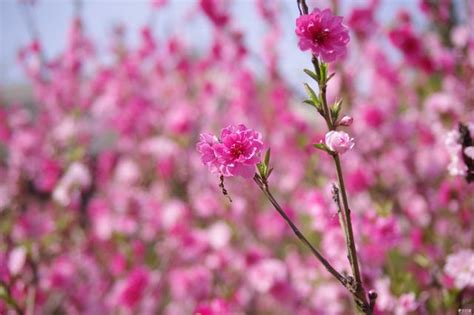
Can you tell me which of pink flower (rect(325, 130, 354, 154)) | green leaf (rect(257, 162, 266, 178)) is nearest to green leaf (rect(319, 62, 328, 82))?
pink flower (rect(325, 130, 354, 154))

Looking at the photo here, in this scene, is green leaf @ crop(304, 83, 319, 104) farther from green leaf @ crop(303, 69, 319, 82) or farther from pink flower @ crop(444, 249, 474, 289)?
pink flower @ crop(444, 249, 474, 289)

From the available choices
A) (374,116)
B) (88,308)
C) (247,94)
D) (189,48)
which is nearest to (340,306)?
(374,116)

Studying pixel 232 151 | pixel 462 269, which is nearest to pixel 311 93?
pixel 232 151

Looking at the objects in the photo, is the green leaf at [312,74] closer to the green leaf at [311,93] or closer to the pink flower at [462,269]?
the green leaf at [311,93]

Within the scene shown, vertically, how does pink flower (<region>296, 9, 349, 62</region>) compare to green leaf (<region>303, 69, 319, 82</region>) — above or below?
above

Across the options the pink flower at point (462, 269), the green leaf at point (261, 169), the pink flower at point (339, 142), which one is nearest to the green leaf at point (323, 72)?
the pink flower at point (339, 142)

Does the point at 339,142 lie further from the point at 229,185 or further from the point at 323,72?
the point at 229,185

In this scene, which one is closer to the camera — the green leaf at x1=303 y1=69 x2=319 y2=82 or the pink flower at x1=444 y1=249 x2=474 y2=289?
the green leaf at x1=303 y1=69 x2=319 y2=82
